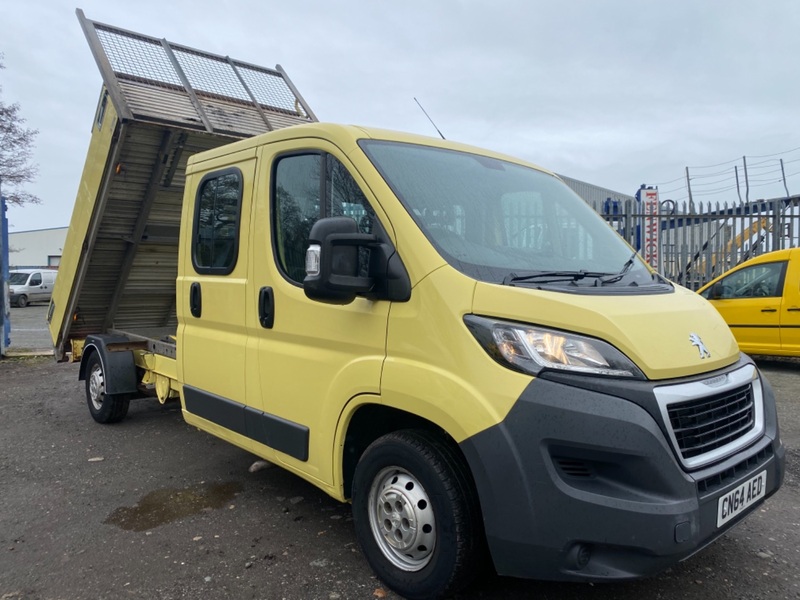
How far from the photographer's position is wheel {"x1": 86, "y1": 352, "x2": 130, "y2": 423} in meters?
5.89

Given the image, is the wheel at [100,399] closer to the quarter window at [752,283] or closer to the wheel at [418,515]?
the wheel at [418,515]

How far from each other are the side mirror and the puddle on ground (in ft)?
6.75

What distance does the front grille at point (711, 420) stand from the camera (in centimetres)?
230

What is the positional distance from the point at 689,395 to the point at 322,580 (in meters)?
1.96

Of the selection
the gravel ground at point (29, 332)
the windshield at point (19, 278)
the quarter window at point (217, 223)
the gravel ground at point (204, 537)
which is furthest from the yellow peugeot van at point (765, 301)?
the windshield at point (19, 278)

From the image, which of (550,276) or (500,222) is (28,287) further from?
(550,276)

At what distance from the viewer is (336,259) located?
2621 mm

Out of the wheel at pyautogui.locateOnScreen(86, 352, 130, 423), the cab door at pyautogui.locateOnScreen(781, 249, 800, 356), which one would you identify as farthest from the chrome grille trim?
the cab door at pyautogui.locateOnScreen(781, 249, 800, 356)

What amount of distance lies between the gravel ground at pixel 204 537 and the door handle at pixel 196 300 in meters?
1.27

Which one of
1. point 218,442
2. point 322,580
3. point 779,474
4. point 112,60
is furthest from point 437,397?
point 112,60

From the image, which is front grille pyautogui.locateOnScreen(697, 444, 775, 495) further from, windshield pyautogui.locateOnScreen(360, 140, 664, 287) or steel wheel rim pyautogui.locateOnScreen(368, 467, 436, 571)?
steel wheel rim pyautogui.locateOnScreen(368, 467, 436, 571)

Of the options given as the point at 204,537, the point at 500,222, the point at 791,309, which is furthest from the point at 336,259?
the point at 791,309

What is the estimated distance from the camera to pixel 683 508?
2176 mm

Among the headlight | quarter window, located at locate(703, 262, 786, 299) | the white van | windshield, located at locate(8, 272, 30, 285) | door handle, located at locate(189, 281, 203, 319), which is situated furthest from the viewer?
windshield, located at locate(8, 272, 30, 285)
